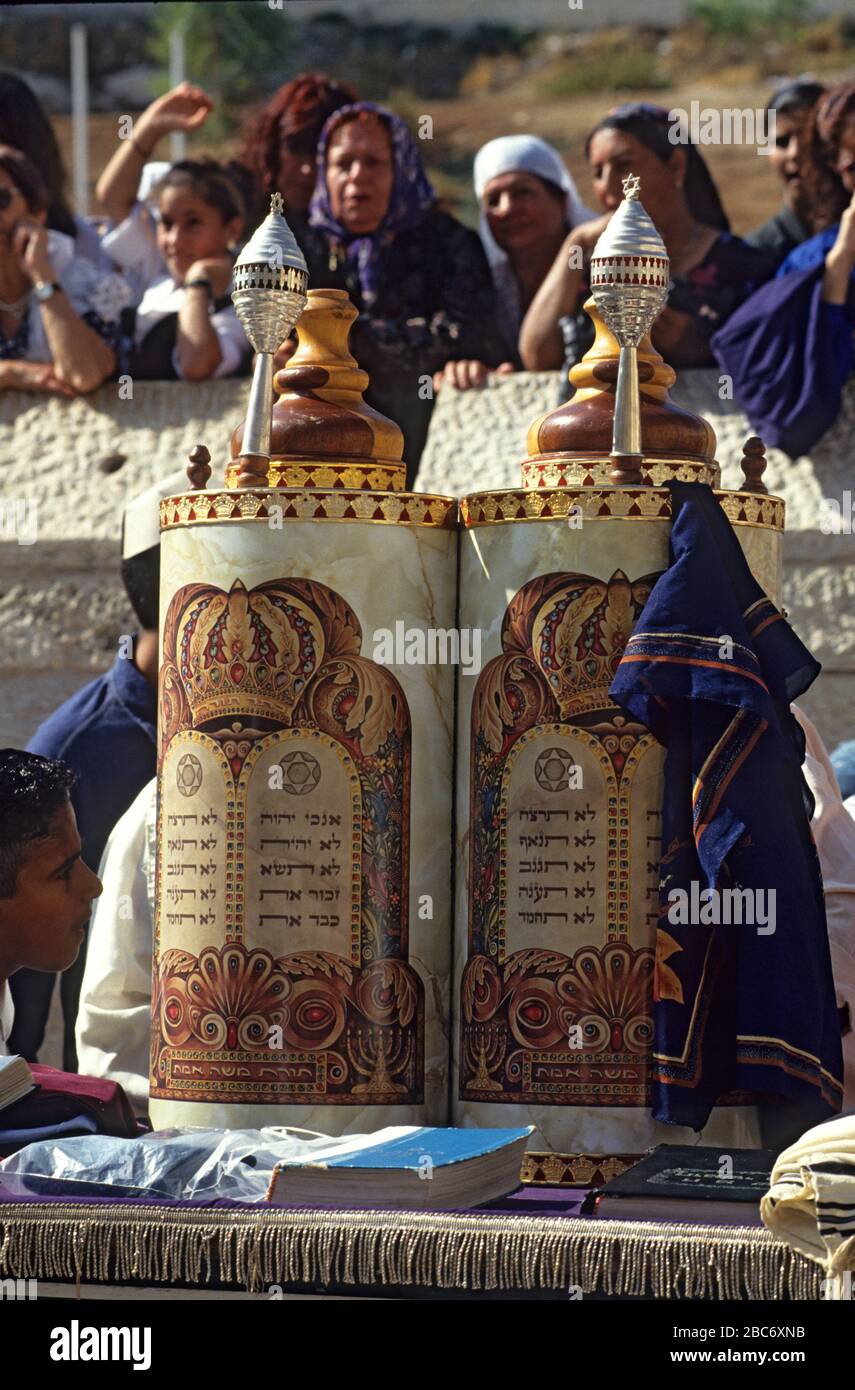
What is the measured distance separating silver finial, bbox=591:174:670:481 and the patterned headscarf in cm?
305

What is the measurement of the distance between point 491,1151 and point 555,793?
1.78ft

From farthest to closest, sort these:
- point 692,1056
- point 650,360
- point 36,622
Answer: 1. point 36,622
2. point 650,360
3. point 692,1056

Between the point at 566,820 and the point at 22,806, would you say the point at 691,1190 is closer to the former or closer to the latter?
the point at 566,820

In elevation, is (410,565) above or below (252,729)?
above

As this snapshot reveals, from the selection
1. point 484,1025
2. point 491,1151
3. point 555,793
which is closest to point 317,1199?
point 491,1151

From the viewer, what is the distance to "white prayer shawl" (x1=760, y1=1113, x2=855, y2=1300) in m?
2.46

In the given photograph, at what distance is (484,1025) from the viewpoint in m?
3.11

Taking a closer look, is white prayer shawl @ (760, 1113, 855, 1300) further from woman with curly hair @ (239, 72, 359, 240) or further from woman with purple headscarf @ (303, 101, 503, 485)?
woman with curly hair @ (239, 72, 359, 240)

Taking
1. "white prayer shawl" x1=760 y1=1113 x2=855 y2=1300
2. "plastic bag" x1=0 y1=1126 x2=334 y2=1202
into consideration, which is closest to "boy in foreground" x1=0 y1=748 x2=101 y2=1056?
"plastic bag" x1=0 y1=1126 x2=334 y2=1202

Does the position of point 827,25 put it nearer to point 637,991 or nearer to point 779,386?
point 779,386

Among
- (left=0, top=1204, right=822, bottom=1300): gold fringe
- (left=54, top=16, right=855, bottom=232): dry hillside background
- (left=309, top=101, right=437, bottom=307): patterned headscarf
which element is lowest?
(left=0, top=1204, right=822, bottom=1300): gold fringe

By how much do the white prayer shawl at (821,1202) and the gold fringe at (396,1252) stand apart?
0.10ft

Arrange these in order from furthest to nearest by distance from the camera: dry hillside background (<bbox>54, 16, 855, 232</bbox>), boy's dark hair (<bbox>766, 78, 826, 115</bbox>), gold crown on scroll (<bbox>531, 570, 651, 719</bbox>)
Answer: dry hillside background (<bbox>54, 16, 855, 232</bbox>) → boy's dark hair (<bbox>766, 78, 826, 115</bbox>) → gold crown on scroll (<bbox>531, 570, 651, 719</bbox>)

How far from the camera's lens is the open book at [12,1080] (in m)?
3.06
